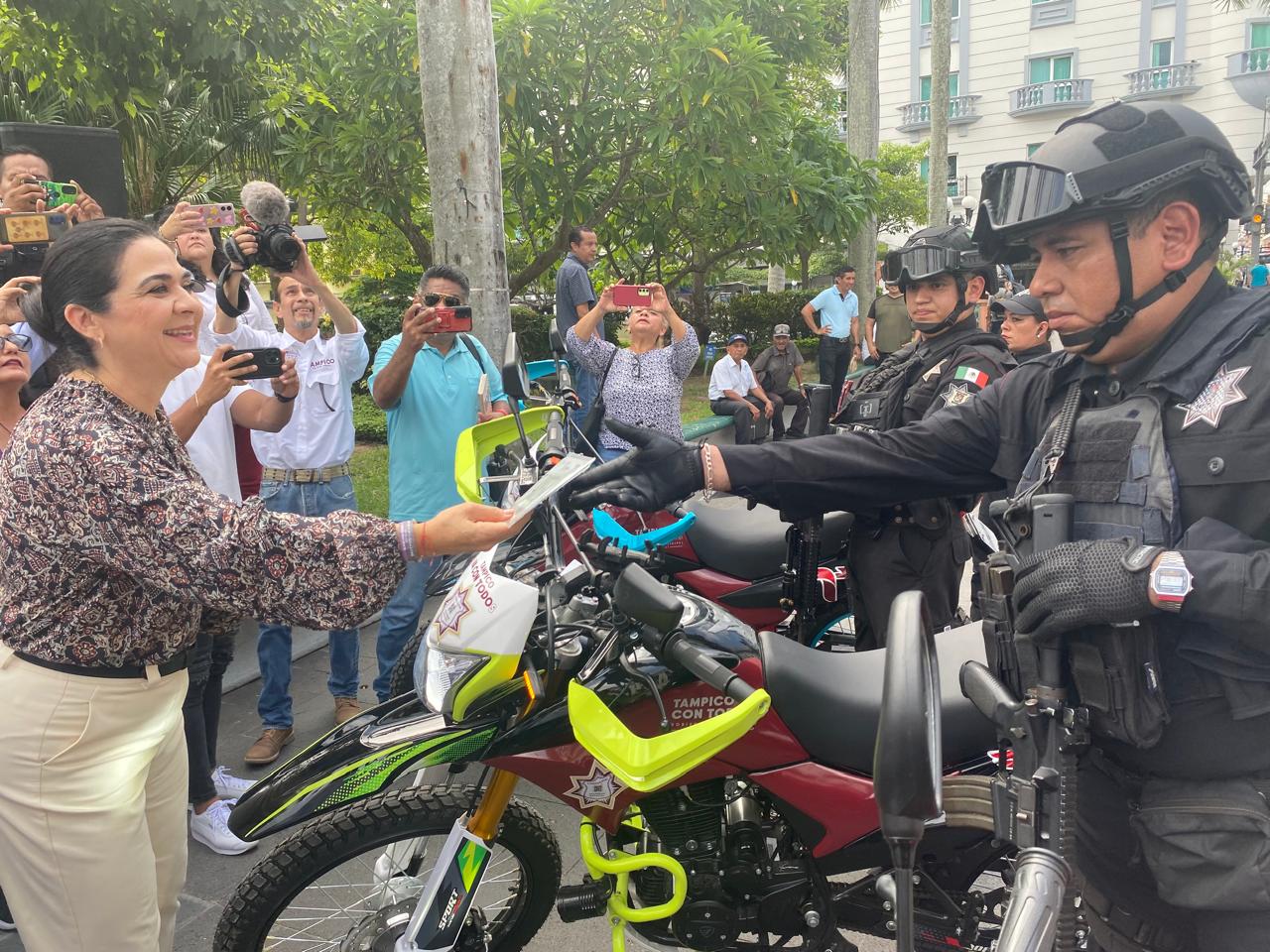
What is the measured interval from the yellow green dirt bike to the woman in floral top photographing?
299mm

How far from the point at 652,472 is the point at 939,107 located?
16.8 meters

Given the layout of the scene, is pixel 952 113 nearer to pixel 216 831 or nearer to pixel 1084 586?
pixel 216 831

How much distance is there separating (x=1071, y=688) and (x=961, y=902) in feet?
3.00

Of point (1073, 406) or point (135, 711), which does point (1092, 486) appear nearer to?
point (1073, 406)

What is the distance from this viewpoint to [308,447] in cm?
394

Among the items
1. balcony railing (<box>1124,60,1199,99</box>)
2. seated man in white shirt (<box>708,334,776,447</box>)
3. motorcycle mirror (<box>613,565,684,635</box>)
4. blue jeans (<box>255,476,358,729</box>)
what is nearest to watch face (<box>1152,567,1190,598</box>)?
motorcycle mirror (<box>613,565,684,635</box>)

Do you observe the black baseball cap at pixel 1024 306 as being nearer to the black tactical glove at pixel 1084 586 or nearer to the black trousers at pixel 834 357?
the black tactical glove at pixel 1084 586

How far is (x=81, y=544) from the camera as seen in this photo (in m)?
1.75

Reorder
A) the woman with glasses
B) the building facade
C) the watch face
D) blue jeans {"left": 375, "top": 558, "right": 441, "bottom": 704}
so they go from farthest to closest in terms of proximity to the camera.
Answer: the building facade
the woman with glasses
blue jeans {"left": 375, "top": 558, "right": 441, "bottom": 704}
the watch face

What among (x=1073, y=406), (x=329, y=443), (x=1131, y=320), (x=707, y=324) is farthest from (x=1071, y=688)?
(x=707, y=324)

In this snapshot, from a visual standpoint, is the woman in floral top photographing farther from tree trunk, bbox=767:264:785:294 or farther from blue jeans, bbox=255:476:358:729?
tree trunk, bbox=767:264:785:294

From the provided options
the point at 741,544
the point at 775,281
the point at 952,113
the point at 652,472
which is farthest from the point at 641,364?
the point at 952,113

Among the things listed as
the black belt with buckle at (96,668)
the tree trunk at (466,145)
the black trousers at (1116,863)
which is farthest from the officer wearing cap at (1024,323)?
the black belt with buckle at (96,668)

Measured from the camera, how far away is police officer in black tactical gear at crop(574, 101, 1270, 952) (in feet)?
4.82
